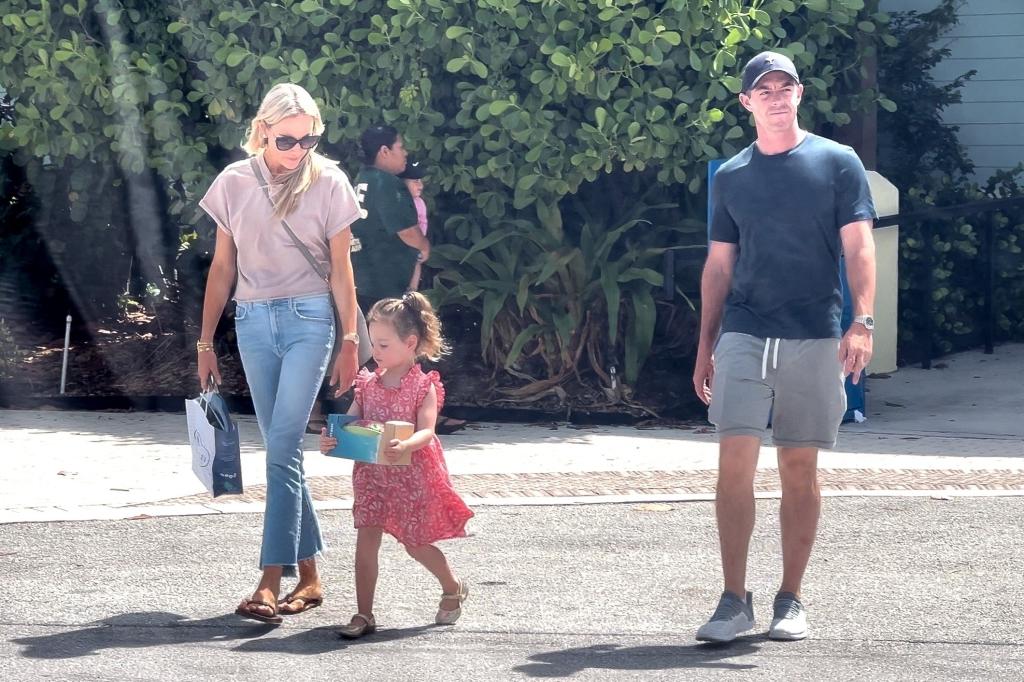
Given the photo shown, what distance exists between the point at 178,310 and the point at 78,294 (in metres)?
0.80

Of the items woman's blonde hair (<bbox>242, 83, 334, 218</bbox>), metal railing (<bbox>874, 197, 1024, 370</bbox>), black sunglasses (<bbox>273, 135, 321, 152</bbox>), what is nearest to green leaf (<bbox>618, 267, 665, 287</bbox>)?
metal railing (<bbox>874, 197, 1024, 370</bbox>)

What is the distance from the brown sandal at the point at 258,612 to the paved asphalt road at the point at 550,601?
0.04 metres

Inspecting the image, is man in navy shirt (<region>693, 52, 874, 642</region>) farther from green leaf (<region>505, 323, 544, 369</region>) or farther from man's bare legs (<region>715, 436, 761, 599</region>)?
green leaf (<region>505, 323, 544, 369</region>)

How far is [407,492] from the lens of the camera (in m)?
5.35

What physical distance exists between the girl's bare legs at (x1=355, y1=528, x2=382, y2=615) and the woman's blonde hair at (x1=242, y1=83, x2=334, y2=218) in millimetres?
1099

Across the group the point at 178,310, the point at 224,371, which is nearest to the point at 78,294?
the point at 178,310

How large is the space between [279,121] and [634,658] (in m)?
2.08

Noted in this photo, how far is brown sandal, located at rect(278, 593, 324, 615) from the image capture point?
551 cm

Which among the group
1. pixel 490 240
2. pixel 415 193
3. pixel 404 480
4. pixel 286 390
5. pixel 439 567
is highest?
pixel 415 193

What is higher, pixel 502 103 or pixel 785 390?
pixel 502 103

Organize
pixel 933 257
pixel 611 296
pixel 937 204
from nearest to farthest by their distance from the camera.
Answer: pixel 611 296 → pixel 933 257 → pixel 937 204

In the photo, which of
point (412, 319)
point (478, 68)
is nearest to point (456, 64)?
point (478, 68)

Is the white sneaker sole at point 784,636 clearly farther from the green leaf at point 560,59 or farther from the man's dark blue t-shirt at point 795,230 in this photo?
the green leaf at point 560,59

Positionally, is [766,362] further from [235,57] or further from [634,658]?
[235,57]
